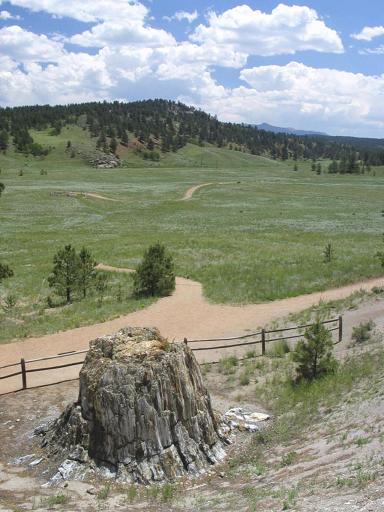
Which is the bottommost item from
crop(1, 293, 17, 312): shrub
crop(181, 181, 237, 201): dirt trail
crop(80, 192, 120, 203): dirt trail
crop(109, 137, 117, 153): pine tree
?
crop(1, 293, 17, 312): shrub

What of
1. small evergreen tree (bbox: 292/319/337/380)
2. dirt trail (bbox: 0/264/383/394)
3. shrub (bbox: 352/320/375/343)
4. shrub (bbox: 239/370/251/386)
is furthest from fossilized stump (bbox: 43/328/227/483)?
shrub (bbox: 352/320/375/343)

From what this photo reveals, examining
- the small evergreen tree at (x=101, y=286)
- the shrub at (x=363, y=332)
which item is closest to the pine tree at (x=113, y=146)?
the small evergreen tree at (x=101, y=286)

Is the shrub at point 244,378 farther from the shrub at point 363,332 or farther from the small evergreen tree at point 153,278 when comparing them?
the small evergreen tree at point 153,278

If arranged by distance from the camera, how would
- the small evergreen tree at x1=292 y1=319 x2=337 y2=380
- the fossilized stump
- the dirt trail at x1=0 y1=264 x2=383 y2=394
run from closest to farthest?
the fossilized stump
the small evergreen tree at x1=292 y1=319 x2=337 y2=380
the dirt trail at x1=0 y1=264 x2=383 y2=394

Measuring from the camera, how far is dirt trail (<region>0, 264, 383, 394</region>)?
919 inches

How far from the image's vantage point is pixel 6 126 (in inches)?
7461

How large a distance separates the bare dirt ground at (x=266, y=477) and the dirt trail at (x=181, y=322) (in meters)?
6.39

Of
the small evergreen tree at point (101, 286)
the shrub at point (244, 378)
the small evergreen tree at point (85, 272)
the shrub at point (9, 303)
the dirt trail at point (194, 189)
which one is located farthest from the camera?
the dirt trail at point (194, 189)

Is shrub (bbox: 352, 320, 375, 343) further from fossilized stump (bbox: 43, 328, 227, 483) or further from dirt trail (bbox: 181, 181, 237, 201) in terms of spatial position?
dirt trail (bbox: 181, 181, 237, 201)

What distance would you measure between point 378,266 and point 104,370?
28.0m

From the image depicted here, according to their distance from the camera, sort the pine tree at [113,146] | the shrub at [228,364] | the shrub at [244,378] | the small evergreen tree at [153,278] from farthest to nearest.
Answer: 1. the pine tree at [113,146]
2. the small evergreen tree at [153,278]
3. the shrub at [228,364]
4. the shrub at [244,378]

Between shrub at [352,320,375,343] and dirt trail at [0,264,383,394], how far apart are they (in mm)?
5635

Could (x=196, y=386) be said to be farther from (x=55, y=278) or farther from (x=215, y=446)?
(x=55, y=278)

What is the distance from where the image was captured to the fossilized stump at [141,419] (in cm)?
1367
